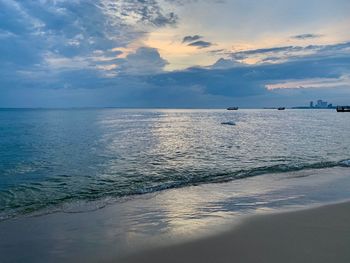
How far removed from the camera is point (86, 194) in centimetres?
1328

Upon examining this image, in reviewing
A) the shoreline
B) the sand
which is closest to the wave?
the shoreline

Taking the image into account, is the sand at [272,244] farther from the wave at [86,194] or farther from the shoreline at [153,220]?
the wave at [86,194]

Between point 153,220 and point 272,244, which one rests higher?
point 272,244

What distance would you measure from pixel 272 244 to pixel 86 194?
348 inches

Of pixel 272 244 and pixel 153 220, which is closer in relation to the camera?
pixel 272 244

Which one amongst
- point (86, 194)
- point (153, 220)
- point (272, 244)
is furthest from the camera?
point (86, 194)

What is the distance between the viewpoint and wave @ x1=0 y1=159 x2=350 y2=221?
36.4 ft

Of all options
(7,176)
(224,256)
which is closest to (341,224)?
(224,256)

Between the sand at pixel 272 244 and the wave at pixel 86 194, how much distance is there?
206 inches

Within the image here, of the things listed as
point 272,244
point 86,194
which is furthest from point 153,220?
point 86,194

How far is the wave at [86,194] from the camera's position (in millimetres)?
11109

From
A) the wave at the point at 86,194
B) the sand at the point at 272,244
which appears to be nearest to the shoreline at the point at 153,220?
the sand at the point at 272,244

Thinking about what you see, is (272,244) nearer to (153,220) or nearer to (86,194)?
(153,220)

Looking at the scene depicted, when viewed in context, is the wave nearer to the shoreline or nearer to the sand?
the shoreline
